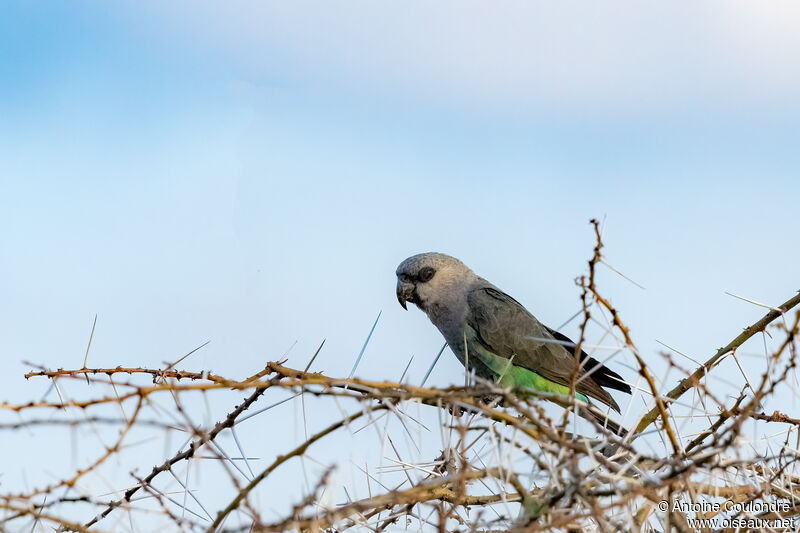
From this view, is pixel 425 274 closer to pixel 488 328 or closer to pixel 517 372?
pixel 488 328

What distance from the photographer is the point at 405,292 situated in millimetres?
8047

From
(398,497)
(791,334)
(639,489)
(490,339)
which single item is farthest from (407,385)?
(490,339)

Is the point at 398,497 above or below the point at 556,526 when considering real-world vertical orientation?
above

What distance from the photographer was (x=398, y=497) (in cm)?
233

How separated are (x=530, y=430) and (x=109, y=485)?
1821mm

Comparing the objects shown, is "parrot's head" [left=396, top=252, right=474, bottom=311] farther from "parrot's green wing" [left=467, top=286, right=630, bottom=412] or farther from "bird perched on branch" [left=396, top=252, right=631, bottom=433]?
"parrot's green wing" [left=467, top=286, right=630, bottom=412]

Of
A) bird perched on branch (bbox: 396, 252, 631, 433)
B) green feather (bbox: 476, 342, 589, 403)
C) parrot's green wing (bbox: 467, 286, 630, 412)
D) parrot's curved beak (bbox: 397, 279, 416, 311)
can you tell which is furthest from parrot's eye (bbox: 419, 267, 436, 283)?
green feather (bbox: 476, 342, 589, 403)

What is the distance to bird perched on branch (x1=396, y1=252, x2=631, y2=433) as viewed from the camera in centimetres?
738

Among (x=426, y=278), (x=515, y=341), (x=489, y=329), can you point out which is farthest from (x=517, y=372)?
(x=426, y=278)

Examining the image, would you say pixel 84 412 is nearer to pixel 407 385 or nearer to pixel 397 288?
pixel 407 385

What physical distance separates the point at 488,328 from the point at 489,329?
2 cm

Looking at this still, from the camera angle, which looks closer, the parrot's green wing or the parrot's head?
the parrot's green wing

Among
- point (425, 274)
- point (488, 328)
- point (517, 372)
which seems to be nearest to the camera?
point (517, 372)

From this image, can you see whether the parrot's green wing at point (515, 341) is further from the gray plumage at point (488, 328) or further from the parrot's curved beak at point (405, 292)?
the parrot's curved beak at point (405, 292)
